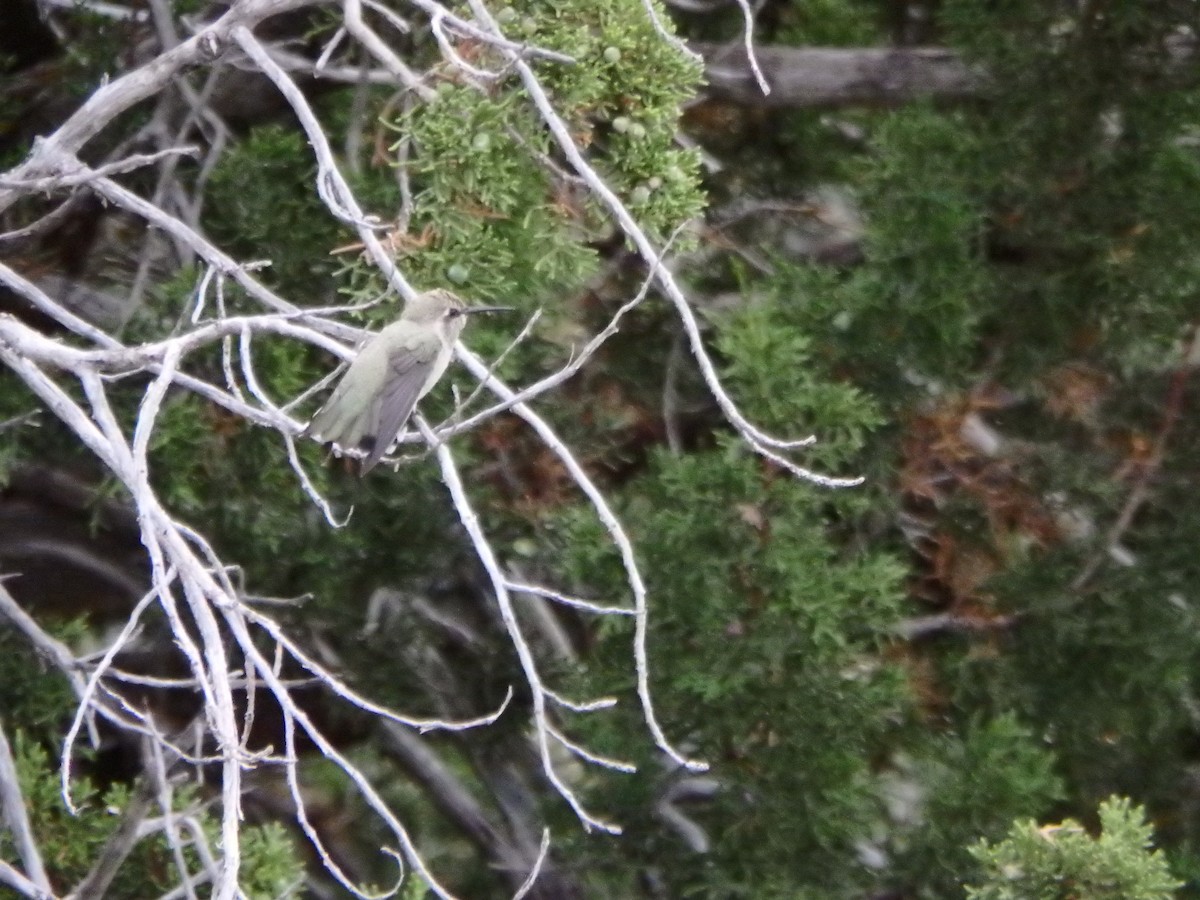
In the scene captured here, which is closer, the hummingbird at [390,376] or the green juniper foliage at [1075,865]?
the hummingbird at [390,376]

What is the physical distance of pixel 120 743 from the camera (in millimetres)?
5605

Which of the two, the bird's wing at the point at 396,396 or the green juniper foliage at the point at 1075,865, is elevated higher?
the bird's wing at the point at 396,396

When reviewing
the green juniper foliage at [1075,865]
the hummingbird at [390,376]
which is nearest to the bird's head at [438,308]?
the hummingbird at [390,376]

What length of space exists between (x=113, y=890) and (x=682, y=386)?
1.91 metres

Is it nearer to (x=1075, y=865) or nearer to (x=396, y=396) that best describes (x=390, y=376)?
(x=396, y=396)

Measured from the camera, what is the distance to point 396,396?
3764 mm

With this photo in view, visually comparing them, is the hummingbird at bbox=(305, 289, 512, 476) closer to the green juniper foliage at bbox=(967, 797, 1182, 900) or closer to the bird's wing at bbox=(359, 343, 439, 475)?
the bird's wing at bbox=(359, 343, 439, 475)

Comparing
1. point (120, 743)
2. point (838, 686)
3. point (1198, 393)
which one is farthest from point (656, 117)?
point (120, 743)

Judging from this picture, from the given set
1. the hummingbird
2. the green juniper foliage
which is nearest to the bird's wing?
the hummingbird

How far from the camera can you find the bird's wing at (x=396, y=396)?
363 centimetres

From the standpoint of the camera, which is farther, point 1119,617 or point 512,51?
point 1119,617

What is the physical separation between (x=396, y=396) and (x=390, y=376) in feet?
0.12

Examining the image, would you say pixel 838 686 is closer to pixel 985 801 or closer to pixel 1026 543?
pixel 985 801

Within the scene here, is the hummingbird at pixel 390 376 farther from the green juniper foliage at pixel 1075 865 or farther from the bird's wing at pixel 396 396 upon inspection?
the green juniper foliage at pixel 1075 865
